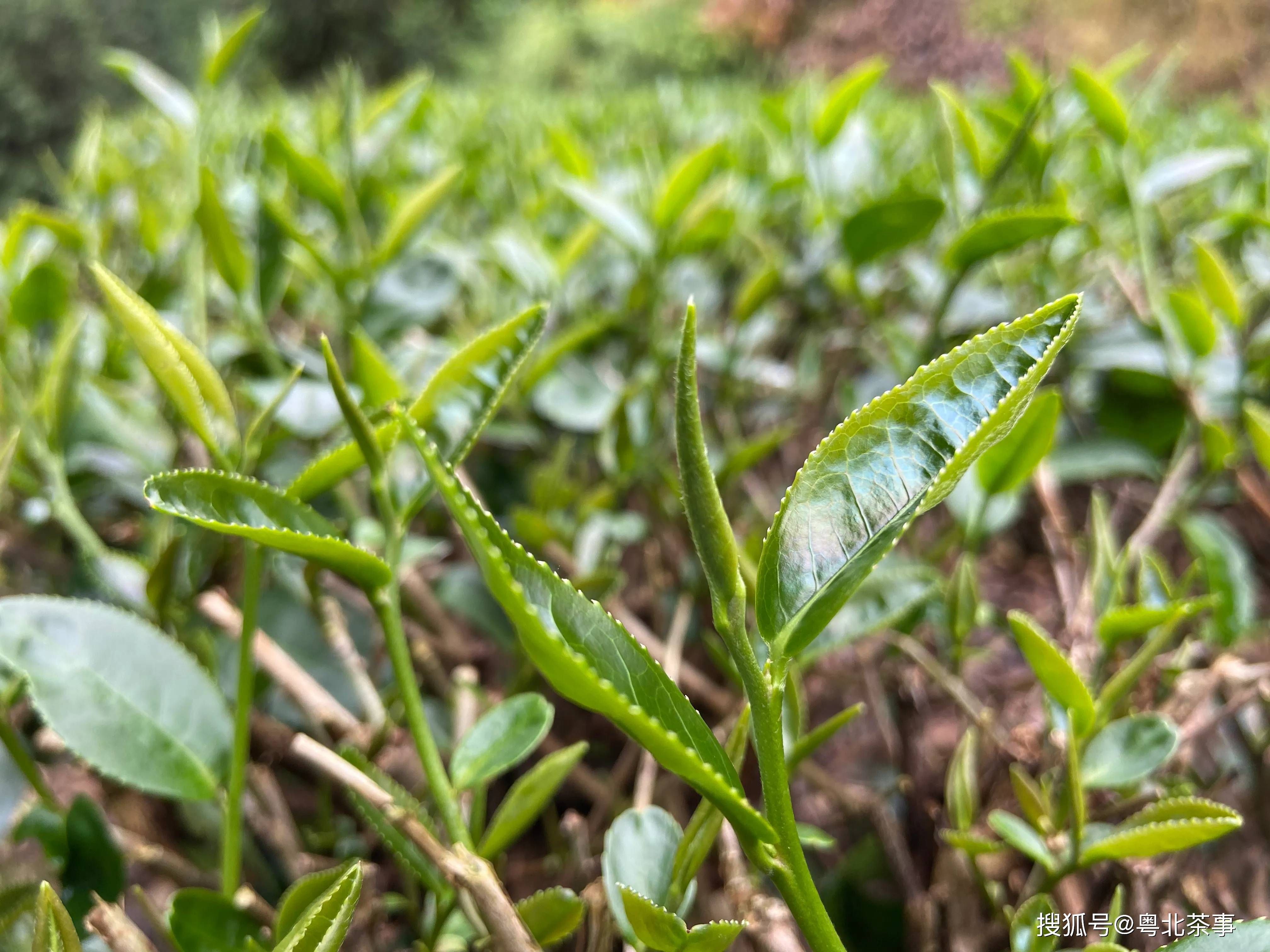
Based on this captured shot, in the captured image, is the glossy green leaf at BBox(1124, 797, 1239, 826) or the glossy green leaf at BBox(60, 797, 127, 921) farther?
the glossy green leaf at BBox(60, 797, 127, 921)

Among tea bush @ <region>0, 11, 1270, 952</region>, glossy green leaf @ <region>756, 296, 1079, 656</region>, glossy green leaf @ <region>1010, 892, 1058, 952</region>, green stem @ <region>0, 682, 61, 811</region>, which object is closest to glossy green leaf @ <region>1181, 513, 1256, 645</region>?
tea bush @ <region>0, 11, 1270, 952</region>

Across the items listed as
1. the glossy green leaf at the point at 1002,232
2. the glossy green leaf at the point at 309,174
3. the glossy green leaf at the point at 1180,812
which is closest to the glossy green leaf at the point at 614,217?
the glossy green leaf at the point at 309,174

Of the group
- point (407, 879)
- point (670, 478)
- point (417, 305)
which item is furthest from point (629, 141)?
point (407, 879)

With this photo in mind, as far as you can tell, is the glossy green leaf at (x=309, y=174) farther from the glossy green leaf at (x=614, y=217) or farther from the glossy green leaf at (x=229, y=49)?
the glossy green leaf at (x=614, y=217)

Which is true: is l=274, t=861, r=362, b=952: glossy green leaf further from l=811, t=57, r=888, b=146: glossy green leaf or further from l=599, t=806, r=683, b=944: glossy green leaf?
l=811, t=57, r=888, b=146: glossy green leaf

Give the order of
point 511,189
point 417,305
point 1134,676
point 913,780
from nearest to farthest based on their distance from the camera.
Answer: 1. point 1134,676
2. point 913,780
3. point 417,305
4. point 511,189

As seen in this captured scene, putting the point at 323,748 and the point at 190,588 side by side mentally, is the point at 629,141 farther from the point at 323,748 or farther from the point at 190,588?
the point at 323,748

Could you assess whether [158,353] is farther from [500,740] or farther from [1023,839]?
[1023,839]
